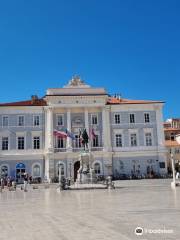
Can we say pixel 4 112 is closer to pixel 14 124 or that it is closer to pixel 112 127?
pixel 14 124

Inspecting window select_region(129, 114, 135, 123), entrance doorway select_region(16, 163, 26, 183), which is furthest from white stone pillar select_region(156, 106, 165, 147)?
entrance doorway select_region(16, 163, 26, 183)

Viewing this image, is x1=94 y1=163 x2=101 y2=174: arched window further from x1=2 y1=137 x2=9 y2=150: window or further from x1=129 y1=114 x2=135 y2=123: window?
x1=2 y1=137 x2=9 y2=150: window

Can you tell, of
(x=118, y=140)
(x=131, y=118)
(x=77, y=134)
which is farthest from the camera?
(x=131, y=118)

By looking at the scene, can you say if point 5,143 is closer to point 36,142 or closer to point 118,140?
point 36,142

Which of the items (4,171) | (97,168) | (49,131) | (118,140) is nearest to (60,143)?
(49,131)

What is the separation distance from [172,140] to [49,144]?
34.3 metres

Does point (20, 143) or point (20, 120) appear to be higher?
point (20, 120)

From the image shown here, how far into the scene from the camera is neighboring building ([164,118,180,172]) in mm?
64088

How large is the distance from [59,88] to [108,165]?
46.1 ft

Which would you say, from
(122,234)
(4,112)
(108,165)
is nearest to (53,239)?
(122,234)

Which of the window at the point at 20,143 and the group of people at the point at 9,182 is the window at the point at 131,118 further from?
the group of people at the point at 9,182

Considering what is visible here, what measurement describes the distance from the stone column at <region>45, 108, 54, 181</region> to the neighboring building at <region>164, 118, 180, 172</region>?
21008mm

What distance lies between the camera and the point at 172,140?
71.9 metres

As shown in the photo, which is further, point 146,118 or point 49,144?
point 146,118
